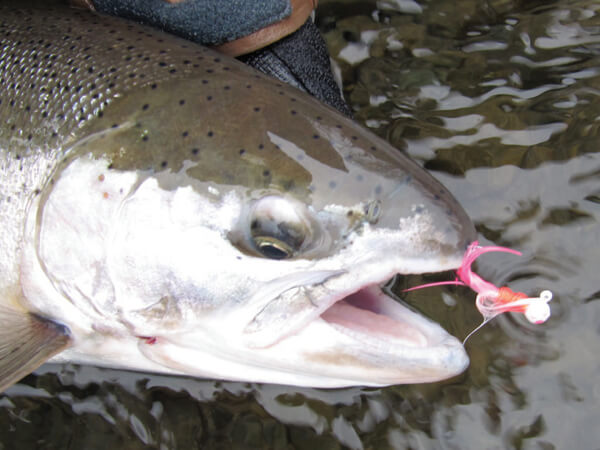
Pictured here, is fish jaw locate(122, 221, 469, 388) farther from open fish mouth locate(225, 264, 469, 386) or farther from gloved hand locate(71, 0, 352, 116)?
gloved hand locate(71, 0, 352, 116)

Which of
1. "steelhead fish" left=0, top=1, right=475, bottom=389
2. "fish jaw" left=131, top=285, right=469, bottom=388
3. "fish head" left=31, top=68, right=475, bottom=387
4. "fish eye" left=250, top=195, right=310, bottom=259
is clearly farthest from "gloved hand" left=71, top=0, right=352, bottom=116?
"fish jaw" left=131, top=285, right=469, bottom=388

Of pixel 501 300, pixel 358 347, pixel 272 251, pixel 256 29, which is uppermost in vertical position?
pixel 256 29

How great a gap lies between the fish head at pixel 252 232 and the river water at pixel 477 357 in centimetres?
44

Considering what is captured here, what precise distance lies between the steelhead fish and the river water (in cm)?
33

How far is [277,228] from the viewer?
1644 mm

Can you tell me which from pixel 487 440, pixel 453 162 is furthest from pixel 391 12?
pixel 487 440

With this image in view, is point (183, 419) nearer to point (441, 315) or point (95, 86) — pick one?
point (441, 315)

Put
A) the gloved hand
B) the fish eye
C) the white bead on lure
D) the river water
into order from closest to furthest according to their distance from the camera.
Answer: the fish eye → the white bead on lure → the river water → the gloved hand

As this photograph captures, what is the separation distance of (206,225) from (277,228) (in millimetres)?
223

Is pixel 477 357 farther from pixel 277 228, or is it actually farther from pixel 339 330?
pixel 277 228

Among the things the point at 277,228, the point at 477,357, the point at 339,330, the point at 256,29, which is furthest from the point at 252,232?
the point at 256,29

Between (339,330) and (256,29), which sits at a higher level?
(256,29)

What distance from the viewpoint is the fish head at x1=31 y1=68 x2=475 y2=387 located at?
164 cm

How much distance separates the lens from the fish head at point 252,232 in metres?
1.64
